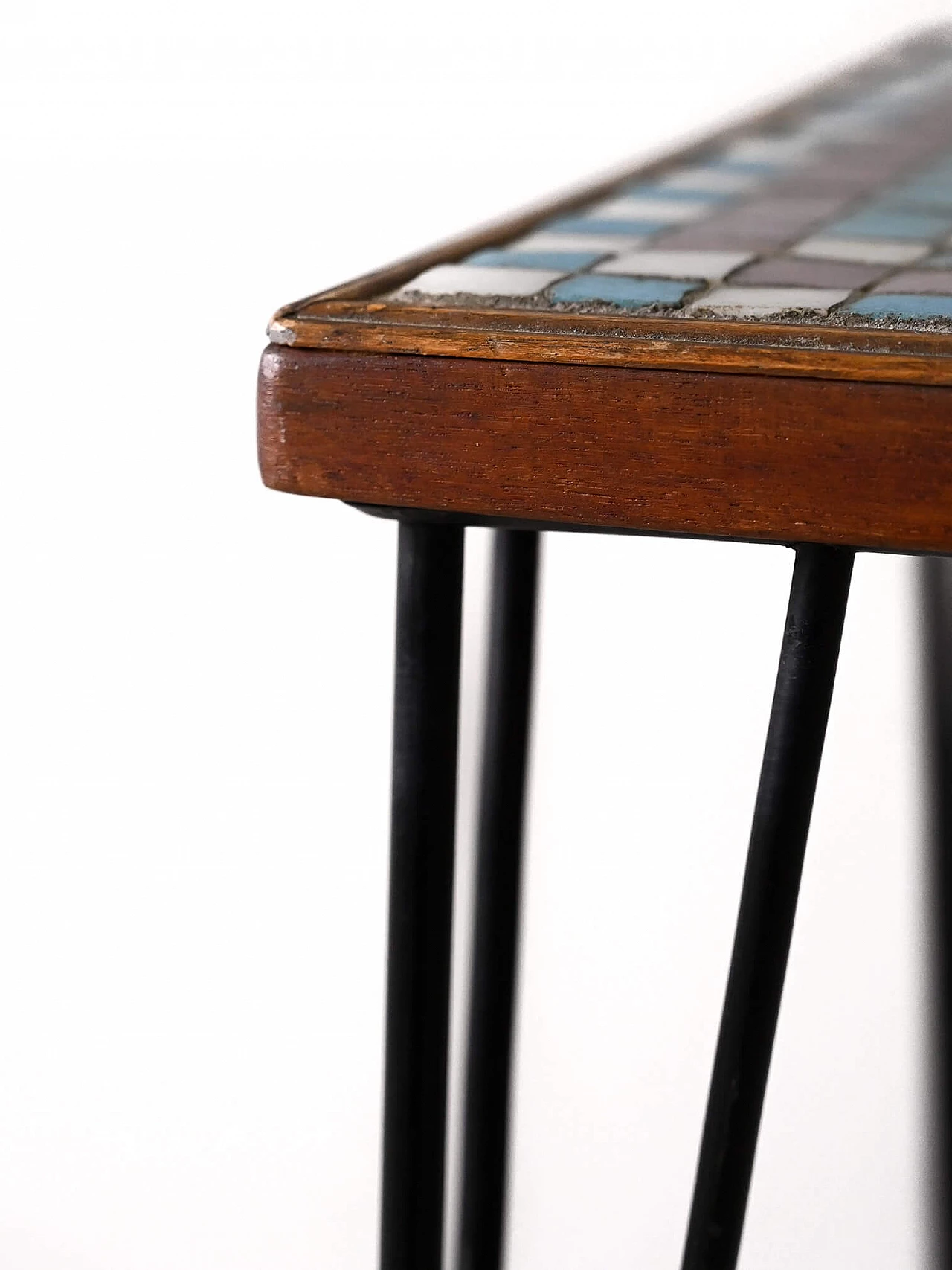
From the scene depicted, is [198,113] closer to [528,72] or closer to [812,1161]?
[528,72]

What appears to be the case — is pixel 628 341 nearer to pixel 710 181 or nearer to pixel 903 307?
pixel 903 307

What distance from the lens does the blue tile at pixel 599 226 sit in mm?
367

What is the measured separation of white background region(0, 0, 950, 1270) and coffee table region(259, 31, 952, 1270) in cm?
39

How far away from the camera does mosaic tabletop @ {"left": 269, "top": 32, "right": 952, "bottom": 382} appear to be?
0.26 metres

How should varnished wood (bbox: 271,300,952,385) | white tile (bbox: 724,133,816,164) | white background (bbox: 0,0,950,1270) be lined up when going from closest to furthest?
varnished wood (bbox: 271,300,952,385) < white tile (bbox: 724,133,816,164) < white background (bbox: 0,0,950,1270)

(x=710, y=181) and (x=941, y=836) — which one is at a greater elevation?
(x=710, y=181)

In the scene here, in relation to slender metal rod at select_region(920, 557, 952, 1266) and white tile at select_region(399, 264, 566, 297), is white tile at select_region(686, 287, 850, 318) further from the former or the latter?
slender metal rod at select_region(920, 557, 952, 1266)

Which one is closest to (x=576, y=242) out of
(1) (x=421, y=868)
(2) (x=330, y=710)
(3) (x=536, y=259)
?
(3) (x=536, y=259)

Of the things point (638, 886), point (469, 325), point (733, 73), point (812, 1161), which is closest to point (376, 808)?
point (638, 886)

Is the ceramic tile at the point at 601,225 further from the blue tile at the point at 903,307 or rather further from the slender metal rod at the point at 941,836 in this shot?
the slender metal rod at the point at 941,836

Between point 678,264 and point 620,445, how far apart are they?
2.9 inches

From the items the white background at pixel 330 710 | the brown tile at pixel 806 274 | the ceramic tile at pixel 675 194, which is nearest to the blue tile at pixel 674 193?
the ceramic tile at pixel 675 194

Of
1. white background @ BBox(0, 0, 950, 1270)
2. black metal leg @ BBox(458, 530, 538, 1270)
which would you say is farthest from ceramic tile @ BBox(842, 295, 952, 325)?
white background @ BBox(0, 0, 950, 1270)

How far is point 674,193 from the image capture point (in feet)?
1.42
